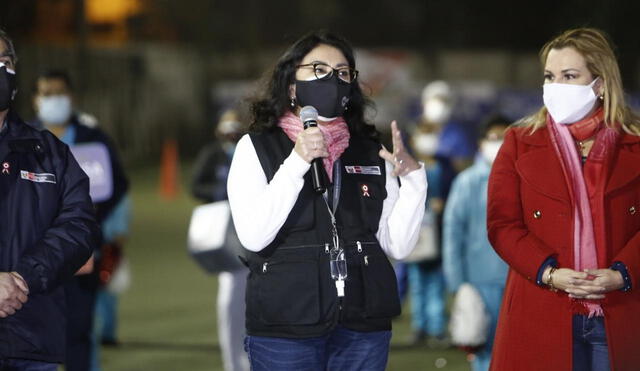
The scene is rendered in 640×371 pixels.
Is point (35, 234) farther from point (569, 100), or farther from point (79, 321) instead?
point (79, 321)

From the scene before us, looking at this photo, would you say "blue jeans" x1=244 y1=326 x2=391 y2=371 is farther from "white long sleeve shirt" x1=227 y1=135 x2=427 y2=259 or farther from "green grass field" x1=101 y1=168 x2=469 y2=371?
"green grass field" x1=101 y1=168 x2=469 y2=371

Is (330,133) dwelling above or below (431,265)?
above

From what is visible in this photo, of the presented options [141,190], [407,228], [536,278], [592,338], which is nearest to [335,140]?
[407,228]

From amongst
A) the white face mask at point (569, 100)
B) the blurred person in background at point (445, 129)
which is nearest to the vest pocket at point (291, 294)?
the white face mask at point (569, 100)

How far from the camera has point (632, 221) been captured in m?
5.08

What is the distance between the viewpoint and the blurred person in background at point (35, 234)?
452 cm

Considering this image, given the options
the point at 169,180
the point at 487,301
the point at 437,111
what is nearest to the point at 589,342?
the point at 487,301

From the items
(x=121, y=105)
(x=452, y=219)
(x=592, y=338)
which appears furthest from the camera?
(x=121, y=105)

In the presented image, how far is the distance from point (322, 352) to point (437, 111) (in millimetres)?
8863

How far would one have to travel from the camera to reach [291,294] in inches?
180

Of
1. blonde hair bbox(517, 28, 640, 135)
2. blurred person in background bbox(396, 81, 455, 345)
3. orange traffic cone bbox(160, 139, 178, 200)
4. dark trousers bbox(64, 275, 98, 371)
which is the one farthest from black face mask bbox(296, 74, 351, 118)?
orange traffic cone bbox(160, 139, 178, 200)

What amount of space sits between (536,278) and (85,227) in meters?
1.76

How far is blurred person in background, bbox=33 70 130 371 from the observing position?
7.44m

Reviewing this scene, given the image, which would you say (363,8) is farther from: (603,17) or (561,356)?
(561,356)
